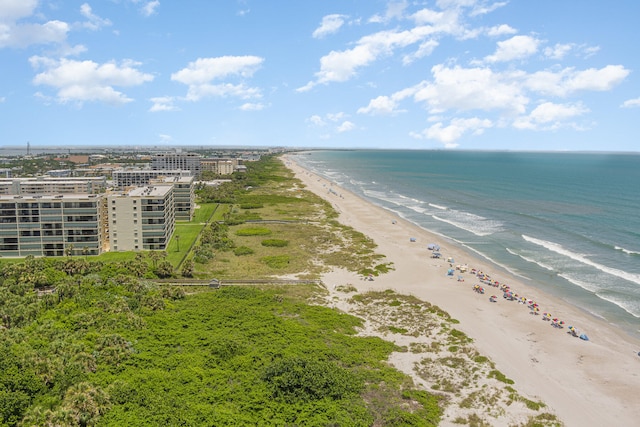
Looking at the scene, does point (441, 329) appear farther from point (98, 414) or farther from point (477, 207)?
point (477, 207)

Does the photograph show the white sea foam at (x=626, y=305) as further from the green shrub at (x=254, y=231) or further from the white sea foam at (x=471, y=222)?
the green shrub at (x=254, y=231)

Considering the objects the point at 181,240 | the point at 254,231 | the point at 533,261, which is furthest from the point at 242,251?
the point at 533,261

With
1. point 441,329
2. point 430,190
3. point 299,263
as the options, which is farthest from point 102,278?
point 430,190

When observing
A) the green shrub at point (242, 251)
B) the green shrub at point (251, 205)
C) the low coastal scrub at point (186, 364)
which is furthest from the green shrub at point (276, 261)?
the green shrub at point (251, 205)

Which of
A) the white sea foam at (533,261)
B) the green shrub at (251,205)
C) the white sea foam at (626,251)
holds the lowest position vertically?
the white sea foam at (533,261)

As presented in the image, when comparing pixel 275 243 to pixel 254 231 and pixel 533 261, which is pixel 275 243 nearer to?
pixel 254 231

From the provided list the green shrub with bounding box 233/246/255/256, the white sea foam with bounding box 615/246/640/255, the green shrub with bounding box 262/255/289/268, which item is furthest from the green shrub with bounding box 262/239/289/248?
the white sea foam with bounding box 615/246/640/255
